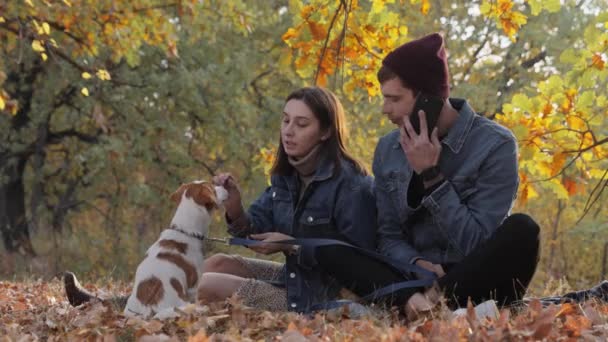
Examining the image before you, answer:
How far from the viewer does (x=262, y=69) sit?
17.6m

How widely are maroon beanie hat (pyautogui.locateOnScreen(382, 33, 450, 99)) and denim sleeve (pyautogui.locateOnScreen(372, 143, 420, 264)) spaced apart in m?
0.65

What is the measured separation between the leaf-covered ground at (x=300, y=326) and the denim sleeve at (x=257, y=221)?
60cm

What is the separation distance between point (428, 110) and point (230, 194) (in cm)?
136

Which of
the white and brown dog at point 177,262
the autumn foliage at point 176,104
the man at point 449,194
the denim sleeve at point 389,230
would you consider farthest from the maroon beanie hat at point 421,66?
the autumn foliage at point 176,104

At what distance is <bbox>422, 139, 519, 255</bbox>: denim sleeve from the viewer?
15.7ft

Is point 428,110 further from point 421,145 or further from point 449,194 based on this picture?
point 449,194

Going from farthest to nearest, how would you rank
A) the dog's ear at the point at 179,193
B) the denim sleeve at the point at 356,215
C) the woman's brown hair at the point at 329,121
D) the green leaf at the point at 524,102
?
the green leaf at the point at 524,102 < the woman's brown hair at the point at 329,121 < the denim sleeve at the point at 356,215 < the dog's ear at the point at 179,193

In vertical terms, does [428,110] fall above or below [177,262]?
above

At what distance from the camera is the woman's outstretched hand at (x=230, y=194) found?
5383mm

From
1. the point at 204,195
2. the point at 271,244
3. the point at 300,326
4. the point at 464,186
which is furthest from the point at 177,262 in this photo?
the point at 464,186

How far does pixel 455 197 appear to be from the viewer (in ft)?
15.7

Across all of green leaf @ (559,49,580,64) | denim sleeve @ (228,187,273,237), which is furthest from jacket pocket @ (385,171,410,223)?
green leaf @ (559,49,580,64)

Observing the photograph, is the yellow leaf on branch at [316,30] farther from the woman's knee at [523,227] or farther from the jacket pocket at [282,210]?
the woman's knee at [523,227]

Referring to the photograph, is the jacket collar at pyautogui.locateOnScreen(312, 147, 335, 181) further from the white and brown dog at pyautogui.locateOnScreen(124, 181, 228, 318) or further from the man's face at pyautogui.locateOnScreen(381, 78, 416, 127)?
the white and brown dog at pyautogui.locateOnScreen(124, 181, 228, 318)
